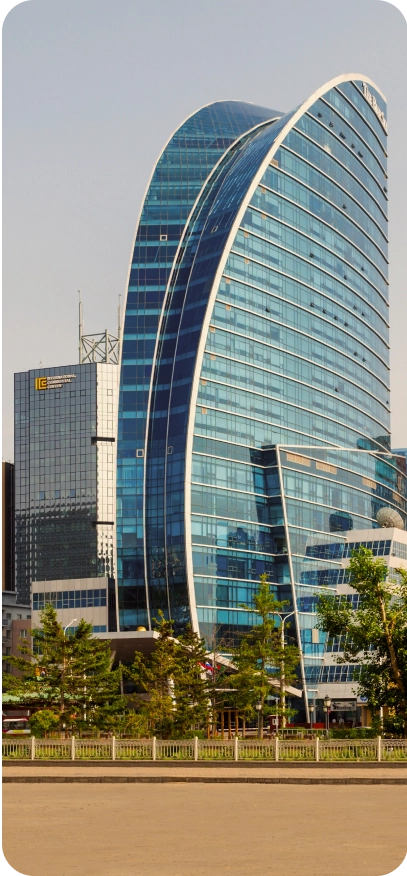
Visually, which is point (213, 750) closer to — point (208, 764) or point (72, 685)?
point (208, 764)

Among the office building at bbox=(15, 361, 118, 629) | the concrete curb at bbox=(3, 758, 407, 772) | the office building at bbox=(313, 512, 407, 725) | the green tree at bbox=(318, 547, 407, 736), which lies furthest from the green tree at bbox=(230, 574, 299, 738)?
the office building at bbox=(15, 361, 118, 629)

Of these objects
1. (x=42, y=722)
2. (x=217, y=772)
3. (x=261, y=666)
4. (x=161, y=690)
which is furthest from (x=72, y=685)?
(x=217, y=772)

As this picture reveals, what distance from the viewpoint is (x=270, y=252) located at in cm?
15900

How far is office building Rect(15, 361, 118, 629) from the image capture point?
166750 mm

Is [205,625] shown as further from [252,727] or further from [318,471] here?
[318,471]

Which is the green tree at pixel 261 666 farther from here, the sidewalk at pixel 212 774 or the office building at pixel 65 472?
the office building at pixel 65 472

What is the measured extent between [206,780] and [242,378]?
109 meters

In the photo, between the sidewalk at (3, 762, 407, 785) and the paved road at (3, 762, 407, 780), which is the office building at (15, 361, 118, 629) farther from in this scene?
the sidewalk at (3, 762, 407, 785)

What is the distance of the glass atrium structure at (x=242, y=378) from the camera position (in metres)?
145
